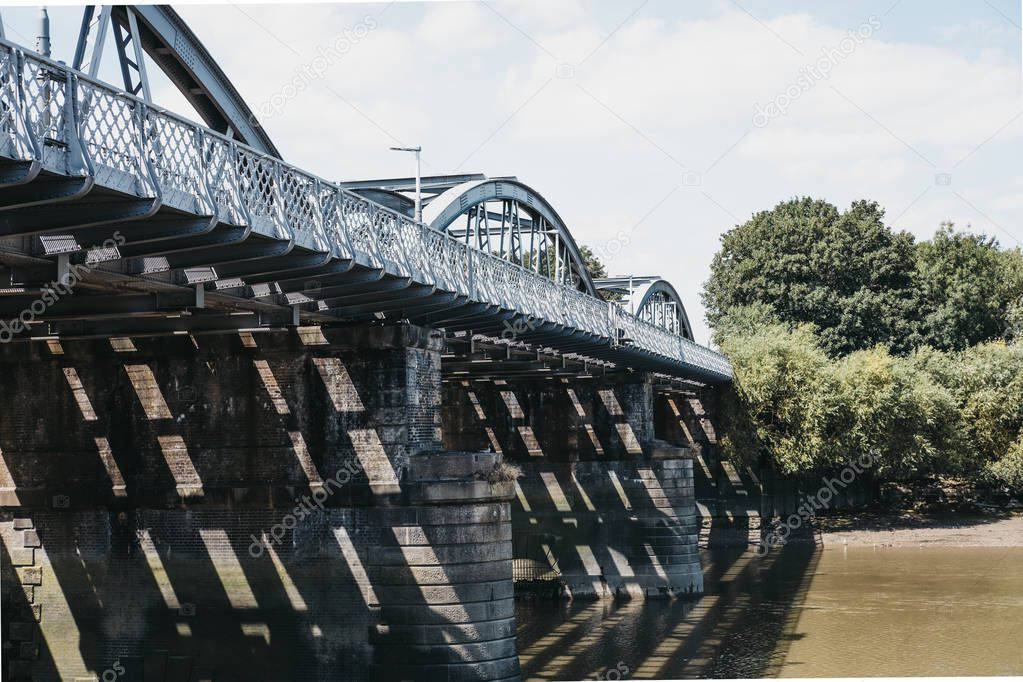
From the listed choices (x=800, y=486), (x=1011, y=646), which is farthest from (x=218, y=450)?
Answer: (x=800, y=486)

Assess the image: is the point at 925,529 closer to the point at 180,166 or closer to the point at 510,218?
the point at 510,218

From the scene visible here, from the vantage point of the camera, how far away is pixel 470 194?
113 feet

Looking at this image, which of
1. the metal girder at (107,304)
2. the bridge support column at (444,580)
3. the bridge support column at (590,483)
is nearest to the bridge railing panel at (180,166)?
the metal girder at (107,304)

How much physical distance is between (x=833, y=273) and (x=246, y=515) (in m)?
59.8

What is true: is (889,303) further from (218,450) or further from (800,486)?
(218,450)

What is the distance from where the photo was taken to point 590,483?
44594mm

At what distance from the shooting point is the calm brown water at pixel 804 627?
30.4 meters

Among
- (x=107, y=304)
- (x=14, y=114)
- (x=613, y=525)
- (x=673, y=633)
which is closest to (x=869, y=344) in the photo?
(x=613, y=525)

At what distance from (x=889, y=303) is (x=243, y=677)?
197 ft

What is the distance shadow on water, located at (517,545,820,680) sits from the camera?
30.6m

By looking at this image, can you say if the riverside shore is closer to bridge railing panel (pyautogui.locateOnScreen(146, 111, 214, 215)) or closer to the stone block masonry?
the stone block masonry

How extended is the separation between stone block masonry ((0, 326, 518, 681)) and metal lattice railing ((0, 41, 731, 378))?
7.24 ft

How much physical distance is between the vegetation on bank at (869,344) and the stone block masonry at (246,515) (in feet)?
117

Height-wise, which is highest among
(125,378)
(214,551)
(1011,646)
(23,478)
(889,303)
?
(889,303)
